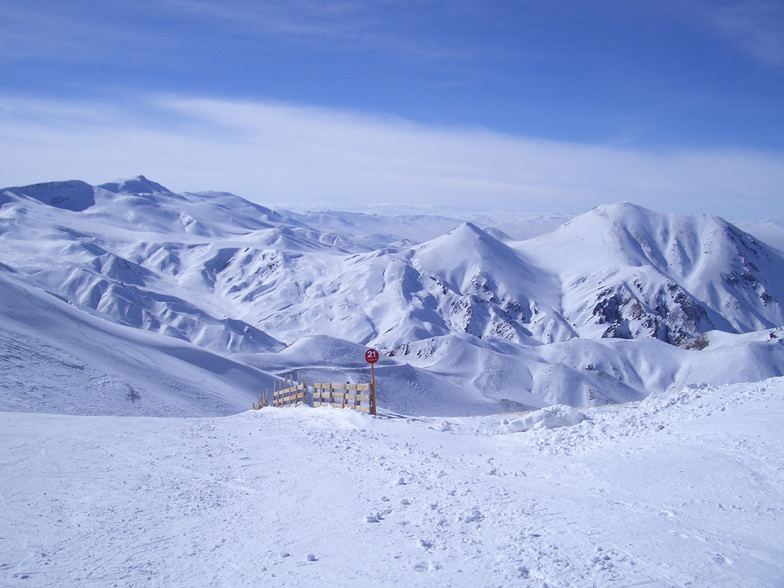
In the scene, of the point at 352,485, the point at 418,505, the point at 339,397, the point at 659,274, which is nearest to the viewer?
the point at 418,505

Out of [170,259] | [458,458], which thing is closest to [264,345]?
[170,259]

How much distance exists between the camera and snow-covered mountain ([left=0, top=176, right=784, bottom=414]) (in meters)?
76.8

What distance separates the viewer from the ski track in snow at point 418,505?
621 centimetres

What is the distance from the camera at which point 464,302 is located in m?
134

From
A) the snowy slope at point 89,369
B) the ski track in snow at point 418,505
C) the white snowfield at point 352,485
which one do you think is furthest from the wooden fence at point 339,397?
the snowy slope at point 89,369

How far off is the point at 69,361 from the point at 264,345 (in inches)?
3203

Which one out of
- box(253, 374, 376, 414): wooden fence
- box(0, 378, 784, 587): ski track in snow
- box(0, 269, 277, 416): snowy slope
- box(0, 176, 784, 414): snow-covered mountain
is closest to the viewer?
box(0, 378, 784, 587): ski track in snow

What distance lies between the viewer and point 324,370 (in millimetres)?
67688

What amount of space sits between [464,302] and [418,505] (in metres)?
126

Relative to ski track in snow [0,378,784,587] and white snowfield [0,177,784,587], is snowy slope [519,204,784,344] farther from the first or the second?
ski track in snow [0,378,784,587]

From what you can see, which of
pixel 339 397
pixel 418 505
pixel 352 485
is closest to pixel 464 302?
pixel 339 397

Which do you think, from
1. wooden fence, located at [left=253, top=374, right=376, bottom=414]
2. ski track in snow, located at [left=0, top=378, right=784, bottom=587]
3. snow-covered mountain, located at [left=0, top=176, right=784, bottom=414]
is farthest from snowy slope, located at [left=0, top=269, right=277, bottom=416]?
ski track in snow, located at [left=0, top=378, right=784, bottom=587]

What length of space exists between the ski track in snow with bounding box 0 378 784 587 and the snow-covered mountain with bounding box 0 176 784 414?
115ft

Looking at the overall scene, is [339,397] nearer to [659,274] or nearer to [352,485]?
[352,485]
